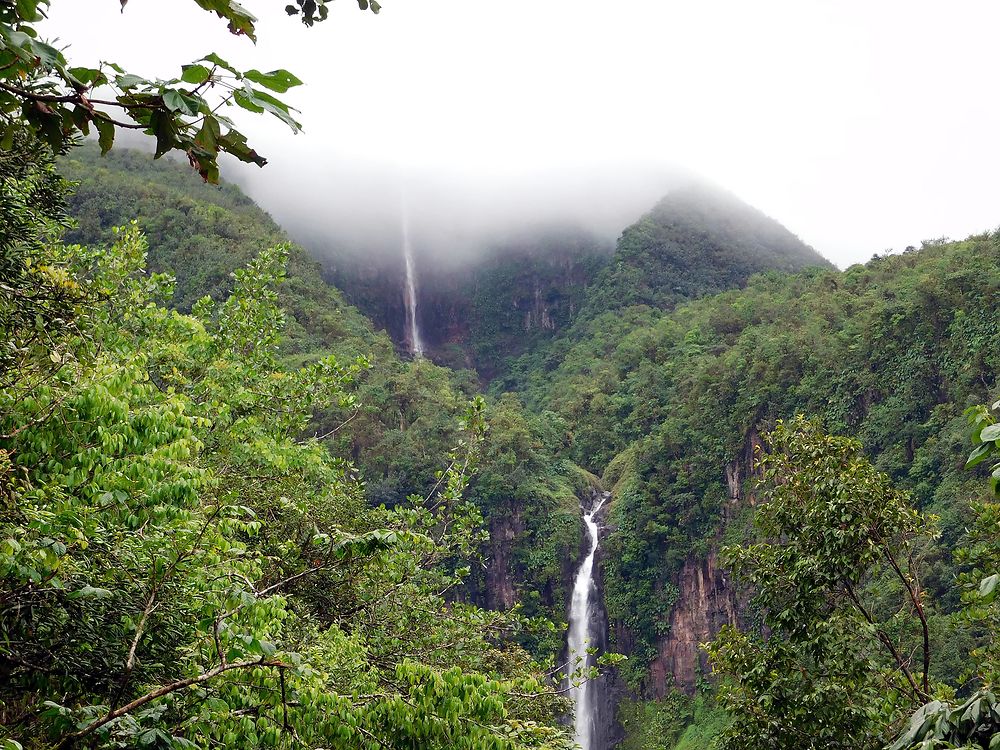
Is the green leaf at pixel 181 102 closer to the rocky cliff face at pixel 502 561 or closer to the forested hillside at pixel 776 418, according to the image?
the forested hillside at pixel 776 418

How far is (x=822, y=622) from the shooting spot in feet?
23.5

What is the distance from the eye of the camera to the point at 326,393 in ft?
33.7

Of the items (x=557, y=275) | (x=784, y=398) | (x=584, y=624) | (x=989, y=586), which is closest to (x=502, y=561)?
(x=584, y=624)

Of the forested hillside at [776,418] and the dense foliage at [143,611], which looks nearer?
the dense foliage at [143,611]

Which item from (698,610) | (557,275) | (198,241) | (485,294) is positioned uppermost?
(198,241)

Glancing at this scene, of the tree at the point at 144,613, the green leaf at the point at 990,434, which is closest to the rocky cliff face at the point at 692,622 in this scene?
the tree at the point at 144,613

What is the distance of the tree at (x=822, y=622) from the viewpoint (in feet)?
22.4

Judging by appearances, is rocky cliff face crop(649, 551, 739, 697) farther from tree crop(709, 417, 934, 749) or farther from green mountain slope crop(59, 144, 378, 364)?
tree crop(709, 417, 934, 749)

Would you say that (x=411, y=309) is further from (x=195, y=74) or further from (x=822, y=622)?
(x=195, y=74)

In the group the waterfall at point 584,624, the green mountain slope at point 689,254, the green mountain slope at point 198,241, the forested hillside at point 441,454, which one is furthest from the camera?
the green mountain slope at point 689,254

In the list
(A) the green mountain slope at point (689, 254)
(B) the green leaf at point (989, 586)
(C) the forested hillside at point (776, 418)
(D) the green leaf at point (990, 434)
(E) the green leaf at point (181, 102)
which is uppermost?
(A) the green mountain slope at point (689, 254)

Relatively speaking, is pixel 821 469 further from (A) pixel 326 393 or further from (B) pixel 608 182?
(B) pixel 608 182

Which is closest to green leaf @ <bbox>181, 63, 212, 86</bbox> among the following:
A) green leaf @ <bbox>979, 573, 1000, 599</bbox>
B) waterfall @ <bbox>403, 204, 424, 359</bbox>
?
green leaf @ <bbox>979, 573, 1000, 599</bbox>

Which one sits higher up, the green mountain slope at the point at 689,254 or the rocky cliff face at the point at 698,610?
the green mountain slope at the point at 689,254
